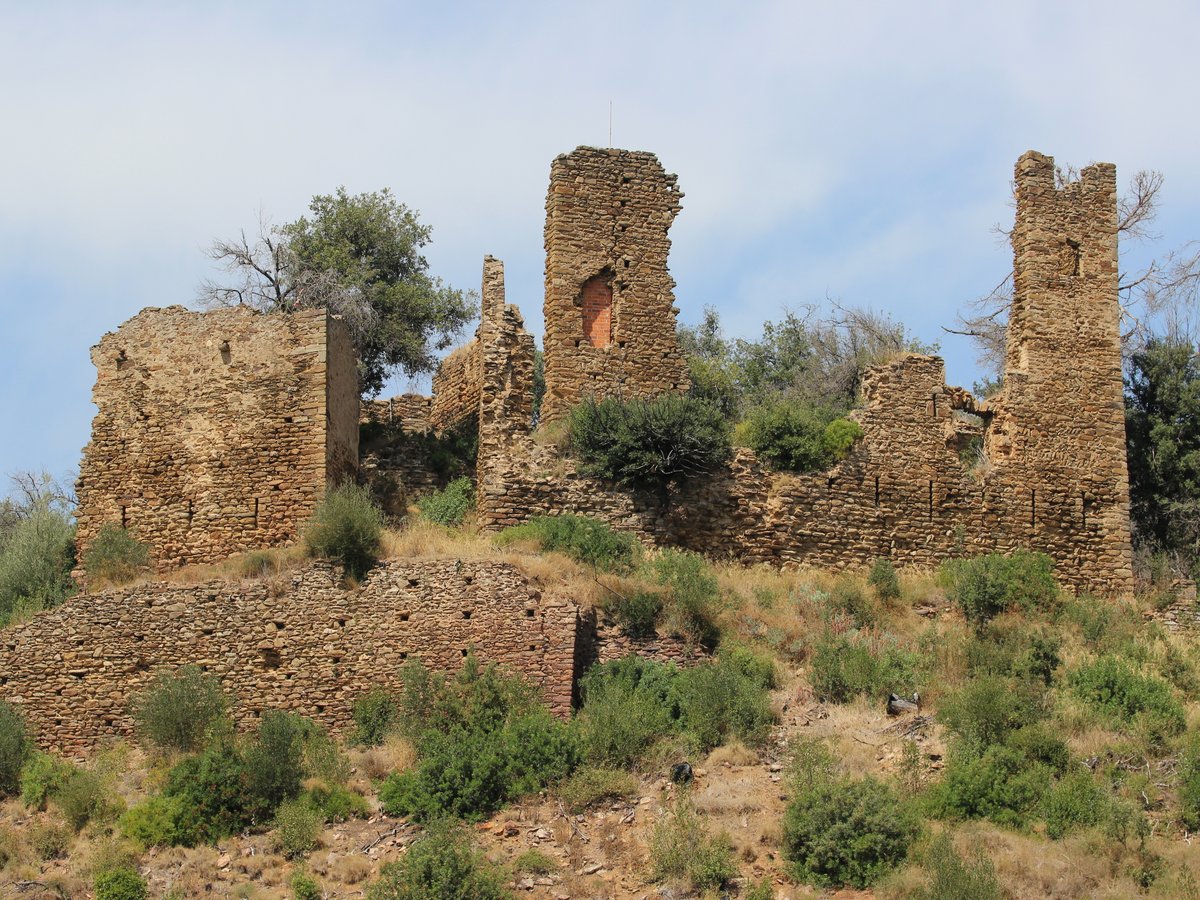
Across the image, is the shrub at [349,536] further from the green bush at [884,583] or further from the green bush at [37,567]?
the green bush at [884,583]

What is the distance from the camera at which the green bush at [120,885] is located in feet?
74.8

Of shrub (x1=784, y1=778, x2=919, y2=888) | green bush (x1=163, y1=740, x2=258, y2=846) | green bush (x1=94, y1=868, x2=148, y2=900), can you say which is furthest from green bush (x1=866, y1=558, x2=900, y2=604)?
green bush (x1=94, y1=868, x2=148, y2=900)

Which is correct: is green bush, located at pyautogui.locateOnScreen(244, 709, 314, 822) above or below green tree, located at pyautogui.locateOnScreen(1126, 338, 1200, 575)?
below

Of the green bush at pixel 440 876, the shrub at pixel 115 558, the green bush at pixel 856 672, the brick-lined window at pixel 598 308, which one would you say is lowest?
the green bush at pixel 440 876

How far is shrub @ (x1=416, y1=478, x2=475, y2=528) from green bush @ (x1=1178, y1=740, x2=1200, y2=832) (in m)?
11.2

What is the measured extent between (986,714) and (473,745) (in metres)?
6.08

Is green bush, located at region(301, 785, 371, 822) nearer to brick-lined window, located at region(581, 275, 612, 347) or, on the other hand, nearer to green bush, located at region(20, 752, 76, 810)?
green bush, located at region(20, 752, 76, 810)

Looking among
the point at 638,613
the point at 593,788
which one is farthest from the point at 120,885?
the point at 638,613

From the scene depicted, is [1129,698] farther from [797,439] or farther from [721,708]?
[797,439]

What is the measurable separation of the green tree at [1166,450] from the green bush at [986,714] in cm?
1001

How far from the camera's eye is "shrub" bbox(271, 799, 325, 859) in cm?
2350

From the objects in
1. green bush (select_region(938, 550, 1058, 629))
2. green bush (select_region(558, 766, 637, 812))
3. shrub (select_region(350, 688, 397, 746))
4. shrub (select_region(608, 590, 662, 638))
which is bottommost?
green bush (select_region(558, 766, 637, 812))

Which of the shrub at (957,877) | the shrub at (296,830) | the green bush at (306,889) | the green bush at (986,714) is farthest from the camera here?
the green bush at (986,714)

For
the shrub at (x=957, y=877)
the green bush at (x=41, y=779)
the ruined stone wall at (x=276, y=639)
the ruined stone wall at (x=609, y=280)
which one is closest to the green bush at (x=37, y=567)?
the ruined stone wall at (x=276, y=639)
